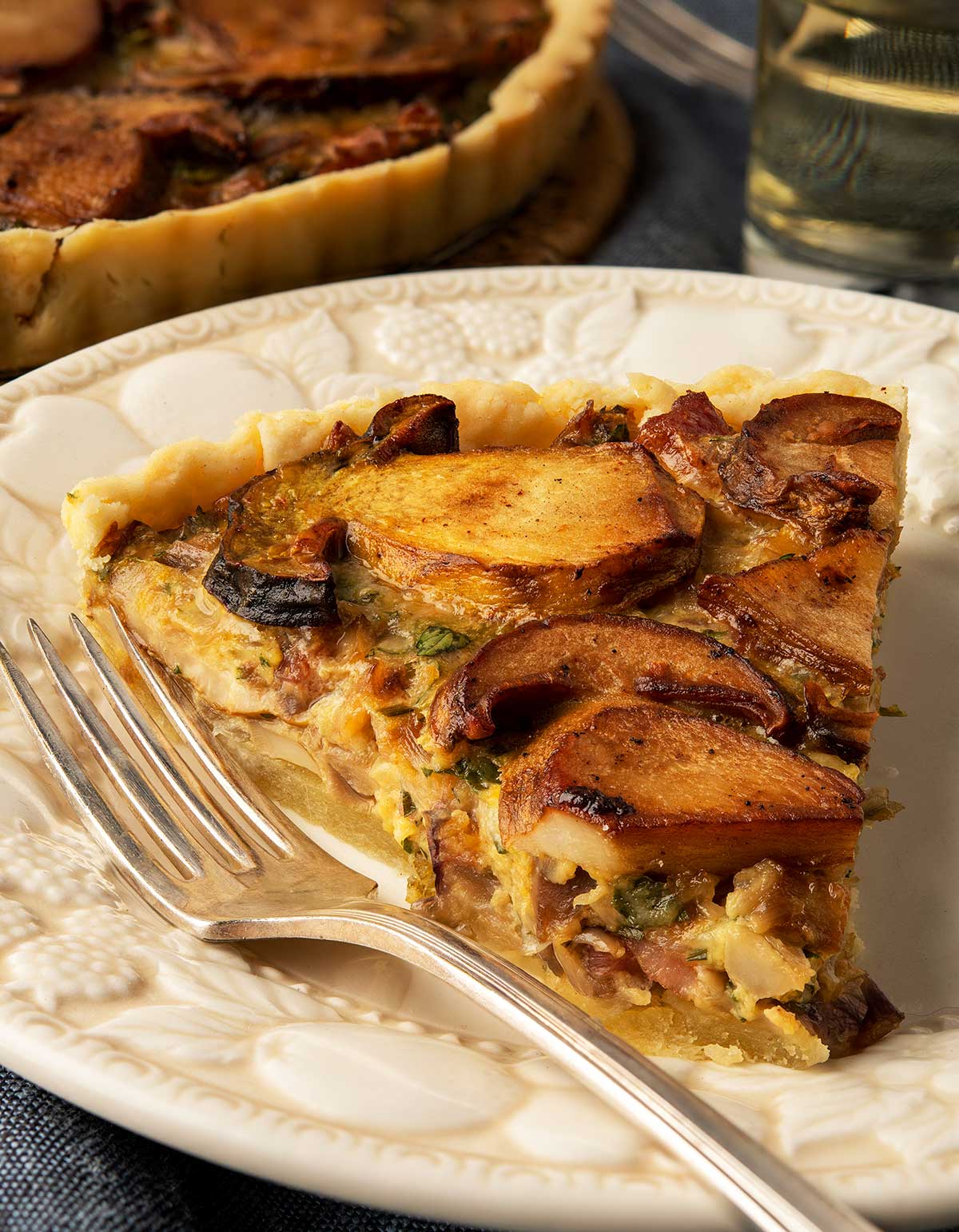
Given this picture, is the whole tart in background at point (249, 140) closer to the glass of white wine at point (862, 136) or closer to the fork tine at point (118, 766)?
the glass of white wine at point (862, 136)

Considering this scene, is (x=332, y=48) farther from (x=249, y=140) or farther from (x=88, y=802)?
(x=88, y=802)

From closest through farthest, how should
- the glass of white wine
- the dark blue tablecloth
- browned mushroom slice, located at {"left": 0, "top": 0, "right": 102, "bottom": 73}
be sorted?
the dark blue tablecloth
the glass of white wine
browned mushroom slice, located at {"left": 0, "top": 0, "right": 102, "bottom": 73}

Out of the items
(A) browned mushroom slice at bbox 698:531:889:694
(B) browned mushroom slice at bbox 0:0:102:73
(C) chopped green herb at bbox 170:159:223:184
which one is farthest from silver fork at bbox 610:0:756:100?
(A) browned mushroom slice at bbox 698:531:889:694

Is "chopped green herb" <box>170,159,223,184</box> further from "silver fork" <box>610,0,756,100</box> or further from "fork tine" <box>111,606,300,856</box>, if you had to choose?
"silver fork" <box>610,0,756,100</box>

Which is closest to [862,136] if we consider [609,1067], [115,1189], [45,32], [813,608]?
[813,608]

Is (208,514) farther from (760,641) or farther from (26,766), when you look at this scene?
(760,641)
